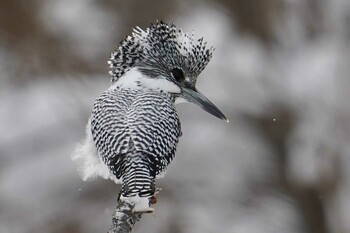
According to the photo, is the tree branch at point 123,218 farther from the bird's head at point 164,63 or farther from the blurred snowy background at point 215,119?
the blurred snowy background at point 215,119

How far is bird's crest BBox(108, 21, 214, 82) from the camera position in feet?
10.3

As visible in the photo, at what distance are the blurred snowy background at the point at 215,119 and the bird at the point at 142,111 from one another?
9.52 ft

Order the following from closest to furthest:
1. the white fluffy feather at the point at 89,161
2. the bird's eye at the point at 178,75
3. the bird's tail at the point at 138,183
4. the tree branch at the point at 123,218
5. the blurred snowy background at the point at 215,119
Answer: the tree branch at the point at 123,218
the bird's tail at the point at 138,183
the white fluffy feather at the point at 89,161
the bird's eye at the point at 178,75
the blurred snowy background at the point at 215,119

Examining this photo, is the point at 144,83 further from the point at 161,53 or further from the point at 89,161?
the point at 89,161

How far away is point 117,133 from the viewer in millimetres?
2773

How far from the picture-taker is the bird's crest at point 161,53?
3.14 metres

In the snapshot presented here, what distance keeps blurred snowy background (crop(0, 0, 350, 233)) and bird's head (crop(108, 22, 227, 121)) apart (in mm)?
2872

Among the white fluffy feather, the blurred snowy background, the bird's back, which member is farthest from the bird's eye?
the blurred snowy background

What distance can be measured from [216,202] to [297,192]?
0.49 m

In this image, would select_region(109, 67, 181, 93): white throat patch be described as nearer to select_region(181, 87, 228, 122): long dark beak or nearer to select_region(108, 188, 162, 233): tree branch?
select_region(181, 87, 228, 122): long dark beak

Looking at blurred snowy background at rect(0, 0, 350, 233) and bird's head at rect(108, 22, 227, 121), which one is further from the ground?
blurred snowy background at rect(0, 0, 350, 233)

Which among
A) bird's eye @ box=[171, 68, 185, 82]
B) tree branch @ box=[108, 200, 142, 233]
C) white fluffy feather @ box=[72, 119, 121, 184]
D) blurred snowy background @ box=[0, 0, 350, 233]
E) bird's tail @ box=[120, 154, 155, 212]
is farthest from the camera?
blurred snowy background @ box=[0, 0, 350, 233]

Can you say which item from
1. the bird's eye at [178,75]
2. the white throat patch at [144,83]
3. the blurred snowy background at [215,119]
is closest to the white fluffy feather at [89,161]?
the white throat patch at [144,83]

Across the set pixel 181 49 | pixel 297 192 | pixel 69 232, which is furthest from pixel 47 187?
pixel 181 49
